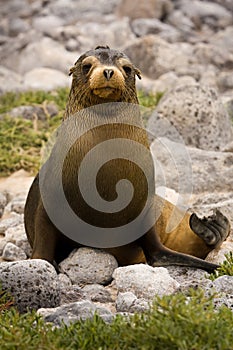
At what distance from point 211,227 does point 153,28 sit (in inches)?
579

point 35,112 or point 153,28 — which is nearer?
point 35,112

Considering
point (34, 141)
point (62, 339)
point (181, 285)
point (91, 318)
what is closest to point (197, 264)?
point (181, 285)

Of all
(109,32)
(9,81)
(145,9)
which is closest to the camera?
(9,81)

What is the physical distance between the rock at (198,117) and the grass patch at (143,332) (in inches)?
242

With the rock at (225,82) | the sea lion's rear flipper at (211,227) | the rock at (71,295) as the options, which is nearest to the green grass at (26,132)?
the rock at (225,82)

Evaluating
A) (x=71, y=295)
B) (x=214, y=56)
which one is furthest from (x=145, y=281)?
(x=214, y=56)

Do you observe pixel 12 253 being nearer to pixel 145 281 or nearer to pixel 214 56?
pixel 145 281

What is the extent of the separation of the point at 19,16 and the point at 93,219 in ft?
56.2

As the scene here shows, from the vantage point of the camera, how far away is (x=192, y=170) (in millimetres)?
9008

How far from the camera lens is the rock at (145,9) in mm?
21719

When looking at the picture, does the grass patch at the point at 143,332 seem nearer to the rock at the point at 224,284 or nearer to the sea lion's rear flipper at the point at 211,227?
the rock at the point at 224,284

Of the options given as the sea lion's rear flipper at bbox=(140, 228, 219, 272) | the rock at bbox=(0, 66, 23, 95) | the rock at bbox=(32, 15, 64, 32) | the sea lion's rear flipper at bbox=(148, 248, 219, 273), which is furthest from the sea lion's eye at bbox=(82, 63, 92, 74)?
the rock at bbox=(32, 15, 64, 32)

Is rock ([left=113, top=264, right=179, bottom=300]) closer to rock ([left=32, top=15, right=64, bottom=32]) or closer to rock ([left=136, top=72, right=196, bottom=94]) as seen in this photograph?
rock ([left=136, top=72, right=196, bottom=94])

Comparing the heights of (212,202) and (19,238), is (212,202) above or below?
above
